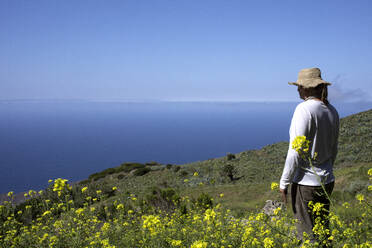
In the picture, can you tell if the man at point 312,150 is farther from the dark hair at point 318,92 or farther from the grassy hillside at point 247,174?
the grassy hillside at point 247,174

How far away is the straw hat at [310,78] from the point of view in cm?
277

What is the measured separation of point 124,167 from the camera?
34.2m

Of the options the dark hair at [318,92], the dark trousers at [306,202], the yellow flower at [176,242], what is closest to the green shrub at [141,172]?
the yellow flower at [176,242]

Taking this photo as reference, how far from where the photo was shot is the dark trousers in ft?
8.95

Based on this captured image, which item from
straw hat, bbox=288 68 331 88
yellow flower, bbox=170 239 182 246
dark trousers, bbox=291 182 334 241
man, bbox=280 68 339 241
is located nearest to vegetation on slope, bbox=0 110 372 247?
yellow flower, bbox=170 239 182 246

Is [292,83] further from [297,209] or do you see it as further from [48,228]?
[48,228]

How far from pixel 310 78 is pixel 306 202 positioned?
148 cm

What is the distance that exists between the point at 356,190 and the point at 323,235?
21.4 ft

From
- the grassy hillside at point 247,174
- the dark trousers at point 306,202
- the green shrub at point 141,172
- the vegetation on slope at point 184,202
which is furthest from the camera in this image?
the green shrub at point 141,172

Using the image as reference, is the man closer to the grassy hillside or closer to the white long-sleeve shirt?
the white long-sleeve shirt

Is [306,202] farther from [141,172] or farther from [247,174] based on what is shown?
[141,172]

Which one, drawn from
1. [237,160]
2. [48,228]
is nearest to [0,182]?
[237,160]

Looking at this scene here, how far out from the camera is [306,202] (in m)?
2.77

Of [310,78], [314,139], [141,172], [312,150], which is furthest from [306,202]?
[141,172]
